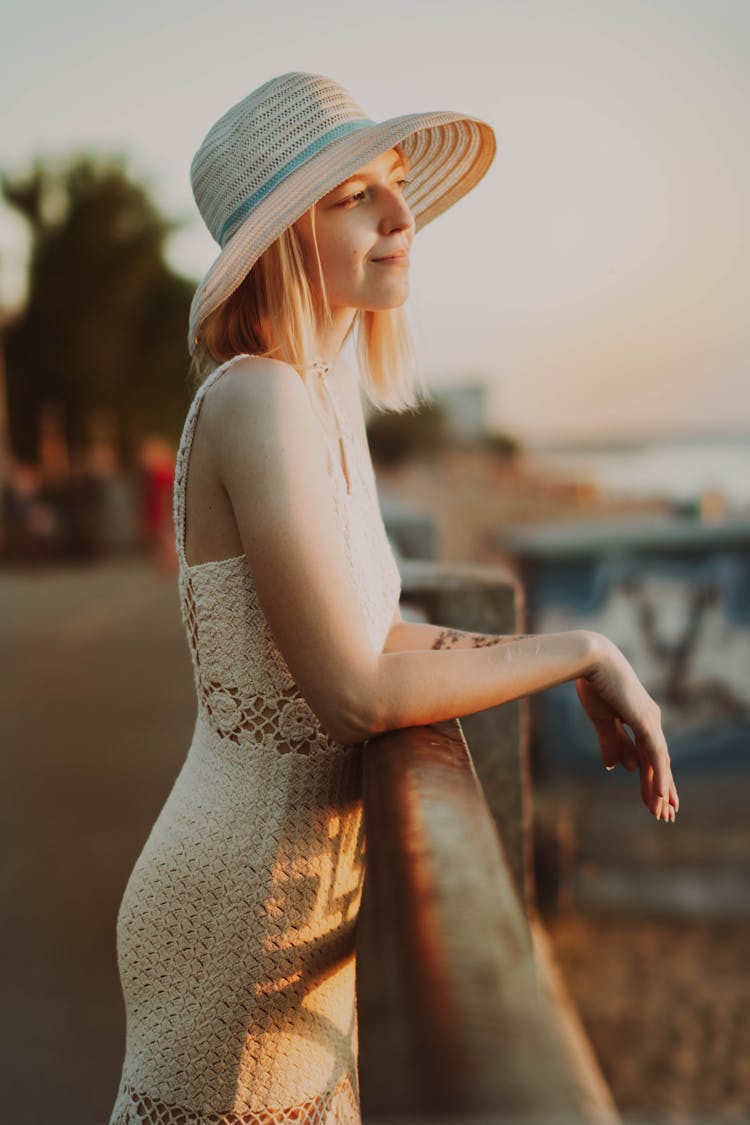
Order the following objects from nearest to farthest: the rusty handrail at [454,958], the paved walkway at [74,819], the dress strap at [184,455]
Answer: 1. the rusty handrail at [454,958]
2. the dress strap at [184,455]
3. the paved walkway at [74,819]

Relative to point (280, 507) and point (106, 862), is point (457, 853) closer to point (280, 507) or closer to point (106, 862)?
point (280, 507)

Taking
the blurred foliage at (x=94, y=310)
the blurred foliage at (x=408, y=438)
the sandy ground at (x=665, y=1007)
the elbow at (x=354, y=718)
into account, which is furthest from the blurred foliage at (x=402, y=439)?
the elbow at (x=354, y=718)

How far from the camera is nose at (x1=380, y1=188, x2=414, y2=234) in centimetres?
160

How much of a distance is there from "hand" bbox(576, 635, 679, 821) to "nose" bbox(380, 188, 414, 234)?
1.90 feet

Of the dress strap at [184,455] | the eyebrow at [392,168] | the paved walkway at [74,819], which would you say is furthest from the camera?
the paved walkway at [74,819]

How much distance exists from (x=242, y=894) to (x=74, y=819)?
4.56 metres

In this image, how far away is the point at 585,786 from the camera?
25.6 ft

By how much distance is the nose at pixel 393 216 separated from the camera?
160 centimetres

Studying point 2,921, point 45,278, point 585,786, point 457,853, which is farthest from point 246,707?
point 45,278

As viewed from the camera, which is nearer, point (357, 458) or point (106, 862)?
point (357, 458)

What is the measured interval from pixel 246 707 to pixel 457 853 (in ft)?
1.59

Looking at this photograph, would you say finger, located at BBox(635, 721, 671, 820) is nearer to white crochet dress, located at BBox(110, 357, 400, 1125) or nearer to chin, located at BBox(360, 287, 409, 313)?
white crochet dress, located at BBox(110, 357, 400, 1125)

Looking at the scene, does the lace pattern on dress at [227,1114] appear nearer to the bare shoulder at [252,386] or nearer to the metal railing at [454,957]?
the metal railing at [454,957]

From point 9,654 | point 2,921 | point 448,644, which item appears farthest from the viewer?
point 9,654
